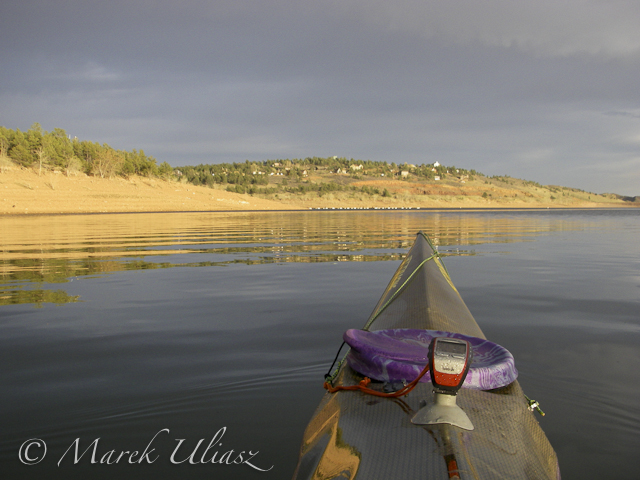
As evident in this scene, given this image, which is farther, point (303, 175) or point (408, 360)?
point (303, 175)

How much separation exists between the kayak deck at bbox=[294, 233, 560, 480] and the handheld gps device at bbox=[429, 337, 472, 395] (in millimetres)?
203

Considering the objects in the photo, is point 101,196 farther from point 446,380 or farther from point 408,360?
point 446,380

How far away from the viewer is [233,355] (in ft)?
15.6

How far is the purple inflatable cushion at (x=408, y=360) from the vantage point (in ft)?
7.66

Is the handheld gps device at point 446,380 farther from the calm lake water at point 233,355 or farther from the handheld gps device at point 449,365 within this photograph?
the calm lake water at point 233,355

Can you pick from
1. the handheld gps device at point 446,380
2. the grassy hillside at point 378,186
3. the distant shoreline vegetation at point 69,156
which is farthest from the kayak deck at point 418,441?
the grassy hillside at point 378,186

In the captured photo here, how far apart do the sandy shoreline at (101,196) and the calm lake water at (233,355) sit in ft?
137

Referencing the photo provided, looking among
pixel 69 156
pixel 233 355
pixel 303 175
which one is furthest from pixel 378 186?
pixel 233 355

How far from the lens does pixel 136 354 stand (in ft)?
16.0

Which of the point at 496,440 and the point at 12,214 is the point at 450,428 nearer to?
the point at 496,440

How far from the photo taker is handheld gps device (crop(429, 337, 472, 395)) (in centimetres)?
179

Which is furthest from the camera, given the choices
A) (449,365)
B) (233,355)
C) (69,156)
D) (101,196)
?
(69,156)

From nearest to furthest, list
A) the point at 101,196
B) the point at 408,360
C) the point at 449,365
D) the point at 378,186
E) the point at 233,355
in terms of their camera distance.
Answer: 1. the point at 449,365
2. the point at 408,360
3. the point at 233,355
4. the point at 101,196
5. the point at 378,186

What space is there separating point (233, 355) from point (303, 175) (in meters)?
132
